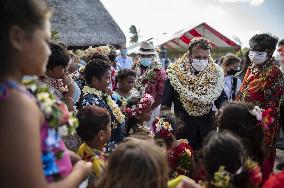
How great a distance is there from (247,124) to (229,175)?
908 mm

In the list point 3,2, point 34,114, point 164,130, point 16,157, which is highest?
point 3,2

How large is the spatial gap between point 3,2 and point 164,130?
2.44 meters

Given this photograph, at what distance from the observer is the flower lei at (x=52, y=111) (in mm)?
1700

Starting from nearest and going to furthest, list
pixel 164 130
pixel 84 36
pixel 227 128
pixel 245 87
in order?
pixel 227 128 → pixel 164 130 → pixel 245 87 → pixel 84 36

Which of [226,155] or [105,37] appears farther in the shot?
[105,37]

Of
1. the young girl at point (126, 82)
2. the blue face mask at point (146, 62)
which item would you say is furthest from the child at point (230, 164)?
the blue face mask at point (146, 62)

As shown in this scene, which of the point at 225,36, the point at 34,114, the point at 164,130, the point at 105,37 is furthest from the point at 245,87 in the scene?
the point at 225,36

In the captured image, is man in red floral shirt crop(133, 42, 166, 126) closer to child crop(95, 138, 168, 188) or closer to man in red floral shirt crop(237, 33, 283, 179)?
man in red floral shirt crop(237, 33, 283, 179)

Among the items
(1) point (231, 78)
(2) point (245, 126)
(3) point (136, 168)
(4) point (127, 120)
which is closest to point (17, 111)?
(3) point (136, 168)

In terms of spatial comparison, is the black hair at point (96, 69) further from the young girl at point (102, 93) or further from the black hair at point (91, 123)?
the black hair at point (91, 123)

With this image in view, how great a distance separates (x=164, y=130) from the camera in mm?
3670

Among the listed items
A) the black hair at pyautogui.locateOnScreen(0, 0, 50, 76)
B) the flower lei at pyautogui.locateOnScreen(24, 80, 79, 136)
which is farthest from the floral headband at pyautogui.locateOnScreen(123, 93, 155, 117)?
the black hair at pyautogui.locateOnScreen(0, 0, 50, 76)

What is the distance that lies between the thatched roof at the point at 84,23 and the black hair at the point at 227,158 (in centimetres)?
1347

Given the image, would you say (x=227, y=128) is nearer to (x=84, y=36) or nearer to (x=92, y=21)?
(x=84, y=36)
